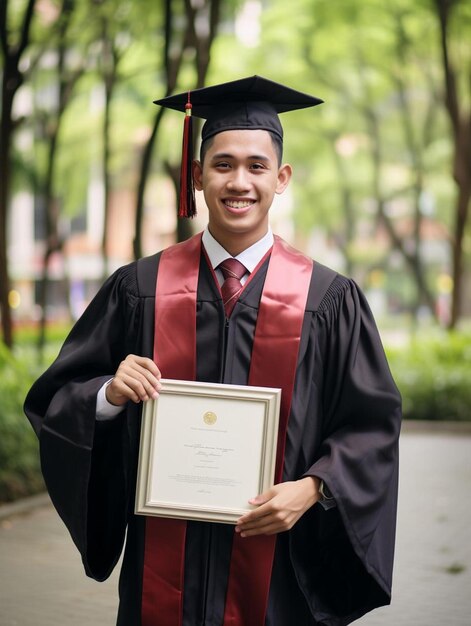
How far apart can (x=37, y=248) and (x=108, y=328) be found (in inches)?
1963

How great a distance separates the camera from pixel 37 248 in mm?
52000

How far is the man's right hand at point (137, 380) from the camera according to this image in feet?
8.84

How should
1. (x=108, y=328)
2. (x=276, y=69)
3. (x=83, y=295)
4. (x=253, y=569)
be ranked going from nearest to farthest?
(x=253, y=569) < (x=108, y=328) < (x=276, y=69) < (x=83, y=295)

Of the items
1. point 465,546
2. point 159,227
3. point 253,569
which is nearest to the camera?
point 253,569

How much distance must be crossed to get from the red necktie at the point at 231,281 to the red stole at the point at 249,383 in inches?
3.1

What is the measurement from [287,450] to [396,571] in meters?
4.48

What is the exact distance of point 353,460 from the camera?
276 cm

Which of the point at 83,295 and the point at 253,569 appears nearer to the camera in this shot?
the point at 253,569

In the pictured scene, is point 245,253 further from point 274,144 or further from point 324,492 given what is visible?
point 324,492

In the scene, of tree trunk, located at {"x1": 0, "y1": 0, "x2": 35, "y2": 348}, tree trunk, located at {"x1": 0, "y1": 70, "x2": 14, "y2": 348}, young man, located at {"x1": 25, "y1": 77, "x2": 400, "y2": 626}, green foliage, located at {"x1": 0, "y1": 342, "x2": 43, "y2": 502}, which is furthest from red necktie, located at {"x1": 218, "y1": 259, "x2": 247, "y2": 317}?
tree trunk, located at {"x1": 0, "y1": 70, "x2": 14, "y2": 348}

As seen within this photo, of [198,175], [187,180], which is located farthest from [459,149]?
[198,175]

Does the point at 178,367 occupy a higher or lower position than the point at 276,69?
lower

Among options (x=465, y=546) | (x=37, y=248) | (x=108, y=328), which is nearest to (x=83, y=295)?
(x=37, y=248)

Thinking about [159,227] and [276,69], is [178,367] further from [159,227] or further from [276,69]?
[159,227]
